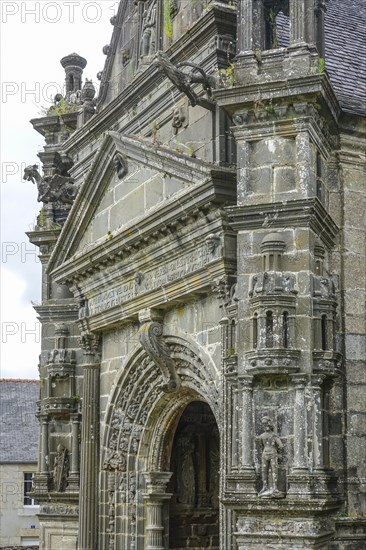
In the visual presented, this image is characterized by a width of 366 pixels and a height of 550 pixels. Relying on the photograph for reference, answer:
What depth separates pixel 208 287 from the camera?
1355 centimetres

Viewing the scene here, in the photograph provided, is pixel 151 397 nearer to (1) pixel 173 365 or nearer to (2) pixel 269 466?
(1) pixel 173 365

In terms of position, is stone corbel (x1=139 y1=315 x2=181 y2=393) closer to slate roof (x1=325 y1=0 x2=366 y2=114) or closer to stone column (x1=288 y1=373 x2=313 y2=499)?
stone column (x1=288 y1=373 x2=313 y2=499)

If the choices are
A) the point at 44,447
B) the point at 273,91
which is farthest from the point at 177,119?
the point at 44,447

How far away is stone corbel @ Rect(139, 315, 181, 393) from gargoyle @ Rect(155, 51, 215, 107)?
3.07m

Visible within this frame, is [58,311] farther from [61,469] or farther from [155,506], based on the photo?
[155,506]

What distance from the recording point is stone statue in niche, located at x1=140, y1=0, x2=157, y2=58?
16141 mm

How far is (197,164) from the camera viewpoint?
13.3 m

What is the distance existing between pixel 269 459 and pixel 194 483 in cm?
535

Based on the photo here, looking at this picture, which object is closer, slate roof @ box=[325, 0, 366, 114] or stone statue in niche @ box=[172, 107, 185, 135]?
slate roof @ box=[325, 0, 366, 114]

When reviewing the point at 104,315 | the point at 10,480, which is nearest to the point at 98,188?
the point at 104,315

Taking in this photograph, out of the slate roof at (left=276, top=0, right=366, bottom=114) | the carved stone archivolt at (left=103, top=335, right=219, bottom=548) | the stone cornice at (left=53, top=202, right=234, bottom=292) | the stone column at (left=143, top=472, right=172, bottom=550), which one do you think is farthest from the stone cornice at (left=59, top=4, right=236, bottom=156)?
the stone column at (left=143, top=472, right=172, bottom=550)

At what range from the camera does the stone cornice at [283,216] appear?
39.0ft

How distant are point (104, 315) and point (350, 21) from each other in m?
5.71

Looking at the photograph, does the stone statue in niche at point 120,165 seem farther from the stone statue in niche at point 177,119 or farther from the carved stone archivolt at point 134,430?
the carved stone archivolt at point 134,430
